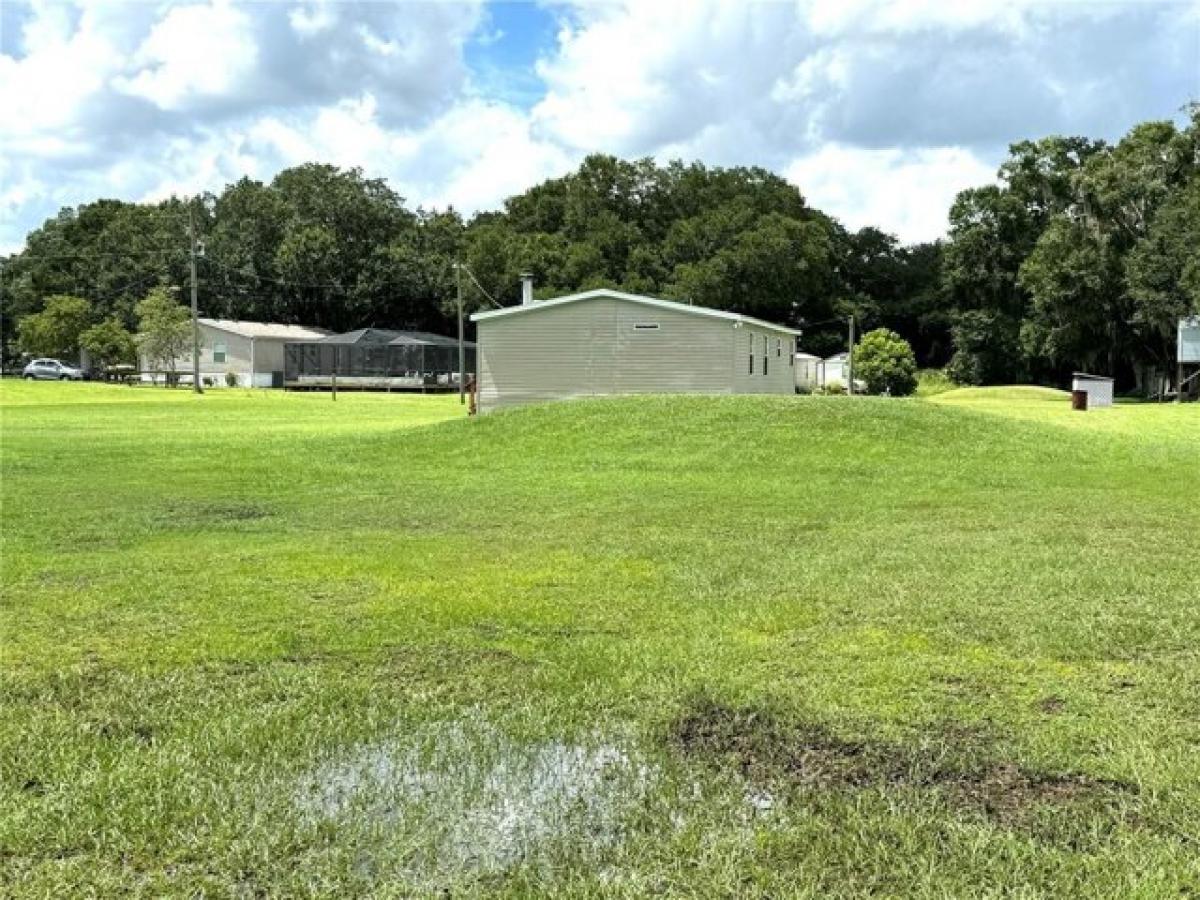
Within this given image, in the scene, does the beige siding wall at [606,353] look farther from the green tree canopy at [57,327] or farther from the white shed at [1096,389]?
the green tree canopy at [57,327]

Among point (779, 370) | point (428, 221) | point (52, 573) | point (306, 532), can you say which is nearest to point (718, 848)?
point (52, 573)

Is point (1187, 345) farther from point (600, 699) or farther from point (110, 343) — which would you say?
point (110, 343)

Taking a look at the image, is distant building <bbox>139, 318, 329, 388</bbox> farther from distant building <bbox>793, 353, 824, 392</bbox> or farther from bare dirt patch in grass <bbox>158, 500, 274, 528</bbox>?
bare dirt patch in grass <bbox>158, 500, 274, 528</bbox>

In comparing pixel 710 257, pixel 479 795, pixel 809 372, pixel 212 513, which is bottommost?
pixel 479 795

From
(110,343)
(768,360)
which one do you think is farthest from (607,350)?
(110,343)

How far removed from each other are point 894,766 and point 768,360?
30.2m

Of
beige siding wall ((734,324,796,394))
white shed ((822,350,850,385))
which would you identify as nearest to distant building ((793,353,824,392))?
white shed ((822,350,850,385))

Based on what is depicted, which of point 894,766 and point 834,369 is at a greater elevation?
point 834,369

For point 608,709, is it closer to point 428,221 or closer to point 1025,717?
point 1025,717

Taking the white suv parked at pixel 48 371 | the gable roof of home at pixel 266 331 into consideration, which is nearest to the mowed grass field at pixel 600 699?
the gable roof of home at pixel 266 331

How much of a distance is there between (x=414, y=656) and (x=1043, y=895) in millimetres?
3150

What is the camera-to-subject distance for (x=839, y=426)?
54.6 ft

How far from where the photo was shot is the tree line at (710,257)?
152ft

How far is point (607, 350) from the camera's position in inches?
1178
